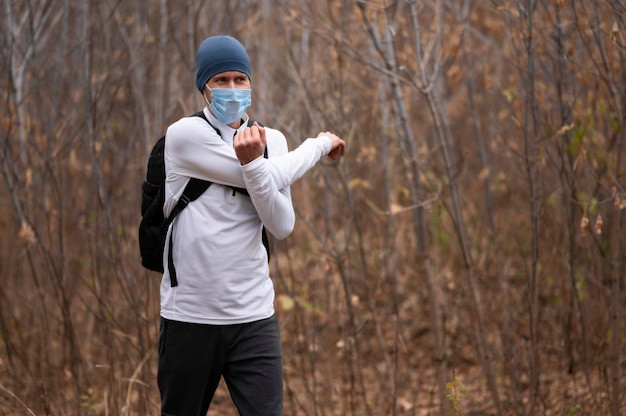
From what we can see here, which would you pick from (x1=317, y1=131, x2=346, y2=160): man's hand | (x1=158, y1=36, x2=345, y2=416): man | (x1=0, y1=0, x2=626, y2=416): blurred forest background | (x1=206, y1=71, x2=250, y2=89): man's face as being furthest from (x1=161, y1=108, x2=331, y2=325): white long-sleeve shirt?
(x1=0, y1=0, x2=626, y2=416): blurred forest background

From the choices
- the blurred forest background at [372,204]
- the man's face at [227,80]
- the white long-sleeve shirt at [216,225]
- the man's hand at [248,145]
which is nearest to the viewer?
the man's hand at [248,145]

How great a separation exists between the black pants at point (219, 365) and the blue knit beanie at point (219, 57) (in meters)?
0.87

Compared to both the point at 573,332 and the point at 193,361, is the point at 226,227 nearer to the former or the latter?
the point at 193,361

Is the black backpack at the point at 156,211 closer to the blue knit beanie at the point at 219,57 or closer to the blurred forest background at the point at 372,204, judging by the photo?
the blue knit beanie at the point at 219,57

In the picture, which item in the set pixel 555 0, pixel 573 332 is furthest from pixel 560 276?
pixel 555 0

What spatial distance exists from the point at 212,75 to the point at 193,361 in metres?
0.98

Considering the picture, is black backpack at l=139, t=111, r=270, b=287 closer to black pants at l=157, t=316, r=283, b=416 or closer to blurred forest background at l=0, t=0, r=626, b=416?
black pants at l=157, t=316, r=283, b=416

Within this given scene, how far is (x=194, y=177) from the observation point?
259 cm

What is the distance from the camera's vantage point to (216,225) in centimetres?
256

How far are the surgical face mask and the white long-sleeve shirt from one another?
7 cm

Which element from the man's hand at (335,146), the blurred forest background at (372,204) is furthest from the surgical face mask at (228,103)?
the blurred forest background at (372,204)

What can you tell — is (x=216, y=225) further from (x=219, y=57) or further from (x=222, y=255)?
(x=219, y=57)

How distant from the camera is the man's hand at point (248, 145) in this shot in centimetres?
243

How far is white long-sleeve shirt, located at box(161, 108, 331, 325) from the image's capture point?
255cm
